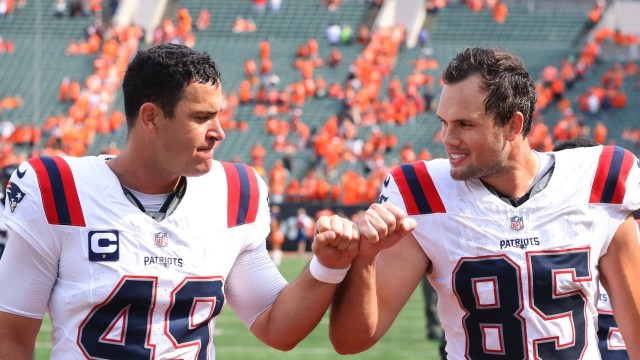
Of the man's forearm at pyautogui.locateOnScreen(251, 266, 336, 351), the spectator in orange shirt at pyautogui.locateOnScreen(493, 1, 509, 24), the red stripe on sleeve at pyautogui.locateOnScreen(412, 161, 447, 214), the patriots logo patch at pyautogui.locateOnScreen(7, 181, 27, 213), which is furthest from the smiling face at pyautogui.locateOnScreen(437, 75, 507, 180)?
the spectator in orange shirt at pyautogui.locateOnScreen(493, 1, 509, 24)

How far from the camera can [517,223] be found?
383 cm

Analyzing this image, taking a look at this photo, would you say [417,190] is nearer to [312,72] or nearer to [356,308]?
[356,308]

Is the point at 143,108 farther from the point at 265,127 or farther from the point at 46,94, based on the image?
the point at 46,94

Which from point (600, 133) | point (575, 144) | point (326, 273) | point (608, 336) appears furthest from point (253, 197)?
point (600, 133)

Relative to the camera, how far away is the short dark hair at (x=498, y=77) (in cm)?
377

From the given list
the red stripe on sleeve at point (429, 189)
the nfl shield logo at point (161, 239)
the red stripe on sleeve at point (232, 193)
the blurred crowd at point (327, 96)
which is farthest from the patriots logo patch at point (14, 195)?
the blurred crowd at point (327, 96)

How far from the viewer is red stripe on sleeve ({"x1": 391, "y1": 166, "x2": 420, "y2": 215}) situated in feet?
12.7

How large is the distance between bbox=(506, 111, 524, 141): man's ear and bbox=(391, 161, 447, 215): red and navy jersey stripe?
1.07ft

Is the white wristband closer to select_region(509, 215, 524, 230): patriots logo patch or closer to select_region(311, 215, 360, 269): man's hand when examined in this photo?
select_region(311, 215, 360, 269): man's hand

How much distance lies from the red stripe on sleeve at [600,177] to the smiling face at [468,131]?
42 cm

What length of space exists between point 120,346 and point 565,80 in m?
25.3

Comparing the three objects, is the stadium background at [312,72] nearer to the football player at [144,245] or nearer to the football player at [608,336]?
the football player at [608,336]

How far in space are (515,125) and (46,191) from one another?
A: 1.63 meters

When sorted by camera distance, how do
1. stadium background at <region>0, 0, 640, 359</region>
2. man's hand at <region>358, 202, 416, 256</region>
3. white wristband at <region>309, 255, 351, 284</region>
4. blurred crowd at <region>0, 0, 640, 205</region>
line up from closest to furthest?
man's hand at <region>358, 202, 416, 256</region> → white wristband at <region>309, 255, 351, 284</region> → blurred crowd at <region>0, 0, 640, 205</region> → stadium background at <region>0, 0, 640, 359</region>
